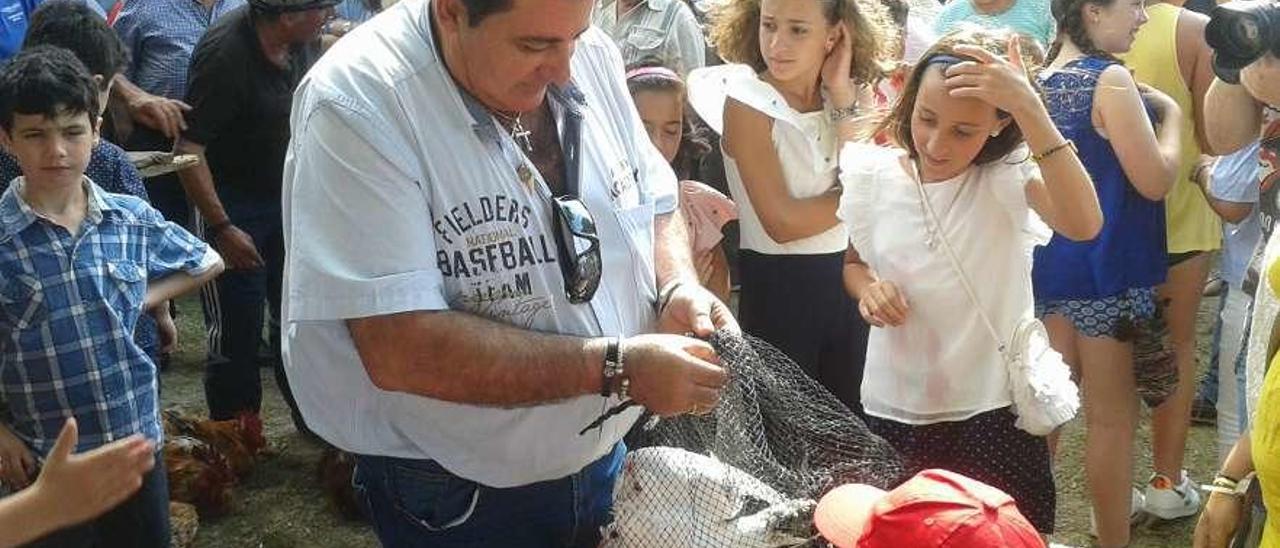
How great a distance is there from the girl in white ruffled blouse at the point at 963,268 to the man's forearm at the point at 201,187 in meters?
2.66

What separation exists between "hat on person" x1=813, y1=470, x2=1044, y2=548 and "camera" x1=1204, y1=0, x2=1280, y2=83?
1460mm

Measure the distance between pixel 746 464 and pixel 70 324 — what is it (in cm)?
180

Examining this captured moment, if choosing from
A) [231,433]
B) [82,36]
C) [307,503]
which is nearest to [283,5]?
[82,36]

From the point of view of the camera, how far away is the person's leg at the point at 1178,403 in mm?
4160

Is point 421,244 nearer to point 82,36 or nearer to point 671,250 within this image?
point 671,250

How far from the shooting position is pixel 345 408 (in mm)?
1983

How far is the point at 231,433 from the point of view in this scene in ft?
15.2

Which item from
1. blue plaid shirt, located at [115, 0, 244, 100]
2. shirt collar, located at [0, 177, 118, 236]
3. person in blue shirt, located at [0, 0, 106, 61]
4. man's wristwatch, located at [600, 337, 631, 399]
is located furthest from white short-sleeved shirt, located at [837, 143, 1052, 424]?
person in blue shirt, located at [0, 0, 106, 61]

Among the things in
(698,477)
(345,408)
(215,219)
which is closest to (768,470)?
(698,477)

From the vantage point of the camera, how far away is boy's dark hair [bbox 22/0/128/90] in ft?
12.9

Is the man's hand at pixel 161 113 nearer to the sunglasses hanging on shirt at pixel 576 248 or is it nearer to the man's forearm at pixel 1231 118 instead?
the sunglasses hanging on shirt at pixel 576 248

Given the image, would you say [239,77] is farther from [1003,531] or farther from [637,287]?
[1003,531]

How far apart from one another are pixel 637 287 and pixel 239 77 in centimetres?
295

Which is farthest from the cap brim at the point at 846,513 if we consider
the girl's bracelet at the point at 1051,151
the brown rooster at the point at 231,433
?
the brown rooster at the point at 231,433
